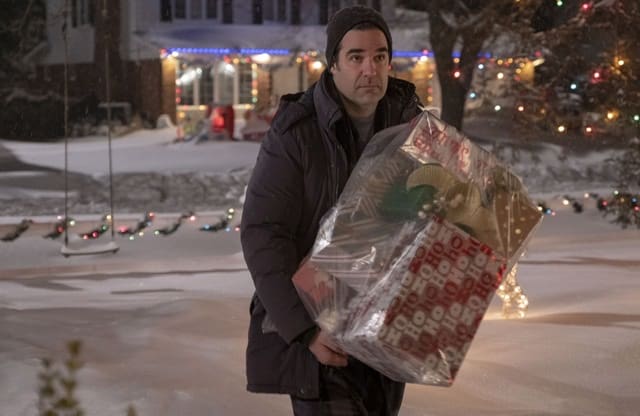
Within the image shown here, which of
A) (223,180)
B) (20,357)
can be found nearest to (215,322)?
(20,357)

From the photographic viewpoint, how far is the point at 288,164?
3.08 metres

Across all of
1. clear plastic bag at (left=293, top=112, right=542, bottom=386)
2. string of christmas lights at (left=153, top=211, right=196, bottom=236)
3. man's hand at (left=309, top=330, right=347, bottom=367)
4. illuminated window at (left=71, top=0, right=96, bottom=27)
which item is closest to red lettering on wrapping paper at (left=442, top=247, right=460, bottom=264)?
clear plastic bag at (left=293, top=112, right=542, bottom=386)

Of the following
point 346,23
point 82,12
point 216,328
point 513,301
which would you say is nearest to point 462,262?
point 346,23

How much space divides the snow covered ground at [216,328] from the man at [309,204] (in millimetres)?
1668

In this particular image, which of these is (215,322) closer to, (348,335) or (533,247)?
(348,335)

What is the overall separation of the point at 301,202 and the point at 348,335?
46 centimetres

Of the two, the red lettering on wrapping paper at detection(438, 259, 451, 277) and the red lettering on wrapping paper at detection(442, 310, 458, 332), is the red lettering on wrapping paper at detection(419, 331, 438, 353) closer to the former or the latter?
the red lettering on wrapping paper at detection(442, 310, 458, 332)

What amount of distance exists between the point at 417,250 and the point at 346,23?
735 millimetres

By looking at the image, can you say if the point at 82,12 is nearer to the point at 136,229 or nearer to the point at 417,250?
the point at 136,229

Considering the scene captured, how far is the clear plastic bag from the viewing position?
2758 millimetres

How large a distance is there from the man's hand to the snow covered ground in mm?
1861

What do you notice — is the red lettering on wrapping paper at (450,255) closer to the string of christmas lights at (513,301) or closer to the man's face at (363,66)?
the man's face at (363,66)

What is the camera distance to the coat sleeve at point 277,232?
2986 mm

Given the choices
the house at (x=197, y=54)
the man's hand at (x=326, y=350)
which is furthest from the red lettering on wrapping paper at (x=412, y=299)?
the house at (x=197, y=54)
